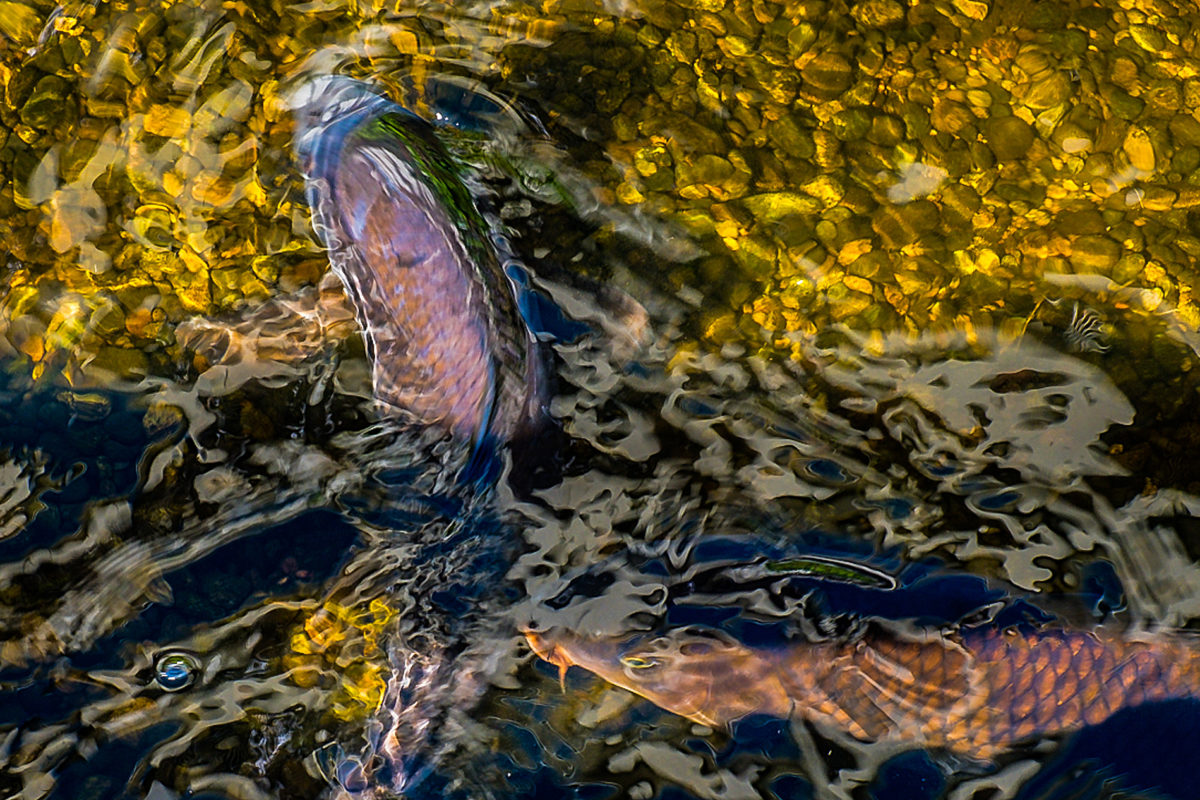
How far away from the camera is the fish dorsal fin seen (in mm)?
2504

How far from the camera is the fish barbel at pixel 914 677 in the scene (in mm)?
2484

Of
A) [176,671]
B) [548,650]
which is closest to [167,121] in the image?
[176,671]

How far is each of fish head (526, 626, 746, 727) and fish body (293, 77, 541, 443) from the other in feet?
2.19

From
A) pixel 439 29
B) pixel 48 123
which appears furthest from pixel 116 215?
pixel 439 29

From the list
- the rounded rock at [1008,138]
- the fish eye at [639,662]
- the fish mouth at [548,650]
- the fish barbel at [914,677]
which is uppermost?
the rounded rock at [1008,138]

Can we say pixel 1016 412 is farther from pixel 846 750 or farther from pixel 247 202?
pixel 247 202

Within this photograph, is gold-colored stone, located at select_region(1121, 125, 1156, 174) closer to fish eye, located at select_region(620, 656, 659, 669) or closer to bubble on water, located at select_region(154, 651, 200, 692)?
fish eye, located at select_region(620, 656, 659, 669)

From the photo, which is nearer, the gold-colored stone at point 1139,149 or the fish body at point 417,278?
the fish body at point 417,278

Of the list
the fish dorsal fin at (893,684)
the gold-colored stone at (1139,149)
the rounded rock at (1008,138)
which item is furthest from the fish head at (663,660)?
the gold-colored stone at (1139,149)

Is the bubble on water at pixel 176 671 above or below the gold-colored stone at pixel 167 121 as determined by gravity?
below

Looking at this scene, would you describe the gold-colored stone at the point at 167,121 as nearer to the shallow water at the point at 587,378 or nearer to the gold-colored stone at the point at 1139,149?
the shallow water at the point at 587,378

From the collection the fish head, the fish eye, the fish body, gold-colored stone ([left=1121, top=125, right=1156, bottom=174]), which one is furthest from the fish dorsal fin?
gold-colored stone ([left=1121, top=125, right=1156, bottom=174])

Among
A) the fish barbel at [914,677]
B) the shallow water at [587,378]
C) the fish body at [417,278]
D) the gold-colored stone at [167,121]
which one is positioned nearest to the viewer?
the fish barbel at [914,677]

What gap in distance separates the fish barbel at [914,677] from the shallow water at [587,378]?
0.06 metres
